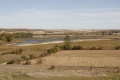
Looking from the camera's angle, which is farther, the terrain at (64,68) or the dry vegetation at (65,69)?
the terrain at (64,68)

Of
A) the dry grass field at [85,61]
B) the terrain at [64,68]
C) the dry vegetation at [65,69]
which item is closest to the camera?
the dry vegetation at [65,69]

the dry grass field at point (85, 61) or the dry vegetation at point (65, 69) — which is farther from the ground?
the dry vegetation at point (65, 69)

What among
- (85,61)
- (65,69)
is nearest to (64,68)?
(65,69)

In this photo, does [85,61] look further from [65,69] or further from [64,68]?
[65,69]

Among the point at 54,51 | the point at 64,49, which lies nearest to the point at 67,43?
the point at 64,49

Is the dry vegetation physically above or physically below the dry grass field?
above

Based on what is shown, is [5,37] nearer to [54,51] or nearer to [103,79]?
[54,51]

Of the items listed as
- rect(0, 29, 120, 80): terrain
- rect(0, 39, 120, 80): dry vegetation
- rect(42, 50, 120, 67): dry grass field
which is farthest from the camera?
rect(42, 50, 120, 67): dry grass field

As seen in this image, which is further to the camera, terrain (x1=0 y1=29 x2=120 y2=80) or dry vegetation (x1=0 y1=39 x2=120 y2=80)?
terrain (x1=0 y1=29 x2=120 y2=80)

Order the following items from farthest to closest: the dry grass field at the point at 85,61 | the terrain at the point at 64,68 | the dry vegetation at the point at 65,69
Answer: the dry grass field at the point at 85,61, the terrain at the point at 64,68, the dry vegetation at the point at 65,69

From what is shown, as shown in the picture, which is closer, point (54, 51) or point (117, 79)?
point (117, 79)

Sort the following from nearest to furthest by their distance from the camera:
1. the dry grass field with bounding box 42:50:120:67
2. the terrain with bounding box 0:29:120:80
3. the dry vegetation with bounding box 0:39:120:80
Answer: the dry vegetation with bounding box 0:39:120:80
the terrain with bounding box 0:29:120:80
the dry grass field with bounding box 42:50:120:67

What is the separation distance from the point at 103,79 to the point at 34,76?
841 centimetres

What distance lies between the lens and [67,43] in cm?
9756
